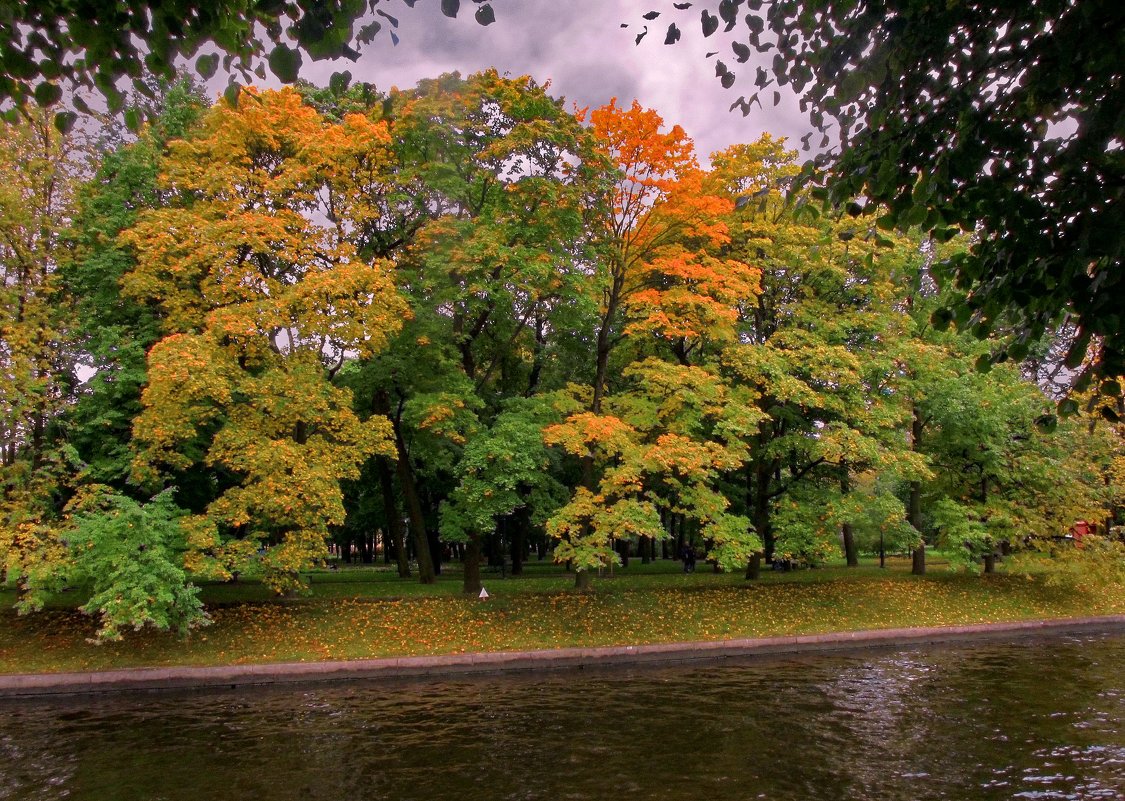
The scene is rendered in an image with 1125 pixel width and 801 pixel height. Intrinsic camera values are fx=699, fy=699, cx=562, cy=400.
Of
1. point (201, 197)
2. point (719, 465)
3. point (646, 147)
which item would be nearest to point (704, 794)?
point (719, 465)

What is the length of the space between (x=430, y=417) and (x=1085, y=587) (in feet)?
82.2

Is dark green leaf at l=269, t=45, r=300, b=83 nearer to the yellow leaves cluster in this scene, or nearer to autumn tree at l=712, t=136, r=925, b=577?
the yellow leaves cluster

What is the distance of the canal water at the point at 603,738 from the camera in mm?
9648

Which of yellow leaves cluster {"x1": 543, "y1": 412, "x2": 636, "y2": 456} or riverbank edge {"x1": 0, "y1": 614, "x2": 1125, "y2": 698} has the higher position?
yellow leaves cluster {"x1": 543, "y1": 412, "x2": 636, "y2": 456}

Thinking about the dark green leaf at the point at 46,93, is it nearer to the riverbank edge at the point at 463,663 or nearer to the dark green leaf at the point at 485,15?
the dark green leaf at the point at 485,15

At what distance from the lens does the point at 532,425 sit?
21250 millimetres

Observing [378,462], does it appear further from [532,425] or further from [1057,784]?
[1057,784]

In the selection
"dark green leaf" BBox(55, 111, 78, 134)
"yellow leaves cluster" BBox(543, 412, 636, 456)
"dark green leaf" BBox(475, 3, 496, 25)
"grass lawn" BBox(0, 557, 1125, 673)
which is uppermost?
"dark green leaf" BBox(475, 3, 496, 25)

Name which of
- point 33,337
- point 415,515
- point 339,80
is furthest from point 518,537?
point 339,80

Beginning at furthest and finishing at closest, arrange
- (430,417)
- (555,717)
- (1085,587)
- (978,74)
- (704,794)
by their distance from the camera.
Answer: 1. (1085,587)
2. (430,417)
3. (555,717)
4. (704,794)
5. (978,74)

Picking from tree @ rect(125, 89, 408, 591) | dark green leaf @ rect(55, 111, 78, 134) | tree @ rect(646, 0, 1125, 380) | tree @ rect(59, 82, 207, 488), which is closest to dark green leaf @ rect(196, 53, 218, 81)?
dark green leaf @ rect(55, 111, 78, 134)

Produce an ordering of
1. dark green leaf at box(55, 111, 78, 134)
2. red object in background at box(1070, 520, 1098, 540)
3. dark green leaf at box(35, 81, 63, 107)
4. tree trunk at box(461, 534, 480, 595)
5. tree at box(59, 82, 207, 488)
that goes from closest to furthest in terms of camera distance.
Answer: dark green leaf at box(55, 111, 78, 134) < dark green leaf at box(35, 81, 63, 107) < tree at box(59, 82, 207, 488) < tree trunk at box(461, 534, 480, 595) < red object in background at box(1070, 520, 1098, 540)

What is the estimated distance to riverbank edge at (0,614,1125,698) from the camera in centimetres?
1557

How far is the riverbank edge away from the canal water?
579mm
